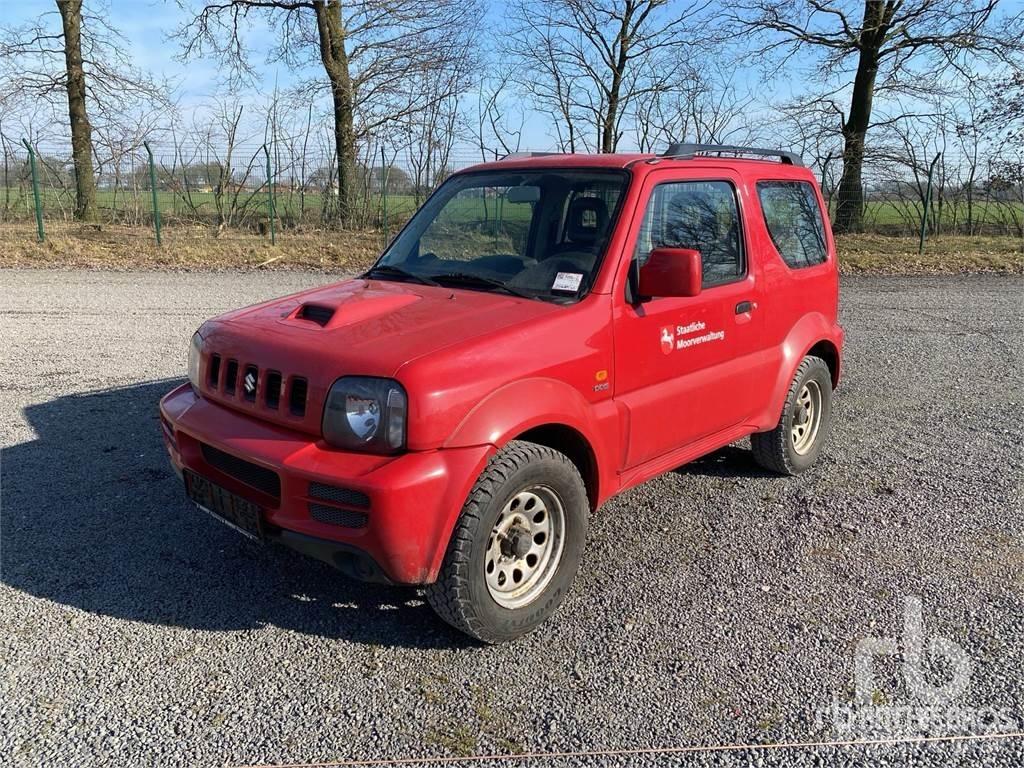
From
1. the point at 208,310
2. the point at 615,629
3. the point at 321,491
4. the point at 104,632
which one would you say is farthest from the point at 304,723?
the point at 208,310

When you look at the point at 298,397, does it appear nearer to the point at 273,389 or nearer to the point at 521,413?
the point at 273,389

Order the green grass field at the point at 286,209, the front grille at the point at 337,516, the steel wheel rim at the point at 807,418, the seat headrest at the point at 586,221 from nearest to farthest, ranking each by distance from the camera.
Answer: the front grille at the point at 337,516 → the seat headrest at the point at 586,221 → the steel wheel rim at the point at 807,418 → the green grass field at the point at 286,209

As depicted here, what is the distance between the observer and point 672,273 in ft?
11.6

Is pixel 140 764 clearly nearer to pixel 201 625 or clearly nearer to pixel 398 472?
pixel 201 625

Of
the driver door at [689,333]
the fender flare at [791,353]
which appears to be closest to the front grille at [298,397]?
the driver door at [689,333]

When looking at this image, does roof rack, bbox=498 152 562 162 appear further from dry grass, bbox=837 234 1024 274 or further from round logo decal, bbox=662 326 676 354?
dry grass, bbox=837 234 1024 274

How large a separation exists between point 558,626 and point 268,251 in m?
14.4

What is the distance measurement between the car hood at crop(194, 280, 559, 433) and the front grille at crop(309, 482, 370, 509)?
252 millimetres

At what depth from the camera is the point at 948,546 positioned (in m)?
4.16

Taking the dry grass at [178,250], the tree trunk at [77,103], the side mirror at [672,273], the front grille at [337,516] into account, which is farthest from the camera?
the tree trunk at [77,103]

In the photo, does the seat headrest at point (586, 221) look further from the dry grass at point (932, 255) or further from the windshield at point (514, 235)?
the dry grass at point (932, 255)

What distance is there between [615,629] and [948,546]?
1.99 metres

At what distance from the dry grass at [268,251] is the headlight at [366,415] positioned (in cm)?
1265

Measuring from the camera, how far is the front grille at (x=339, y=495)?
283cm
